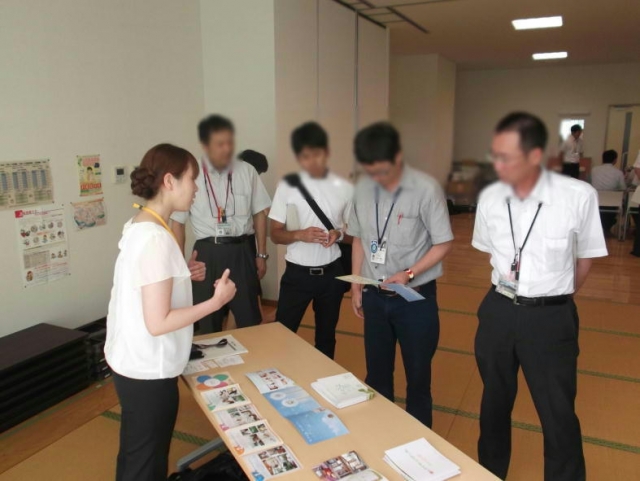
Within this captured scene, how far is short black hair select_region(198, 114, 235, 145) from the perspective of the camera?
0.81 m

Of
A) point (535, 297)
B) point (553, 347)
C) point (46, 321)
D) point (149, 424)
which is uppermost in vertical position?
point (535, 297)

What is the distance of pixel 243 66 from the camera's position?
3.49ft

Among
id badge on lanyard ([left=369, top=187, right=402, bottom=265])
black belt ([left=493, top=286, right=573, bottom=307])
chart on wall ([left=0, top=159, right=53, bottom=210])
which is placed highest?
chart on wall ([left=0, top=159, right=53, bottom=210])

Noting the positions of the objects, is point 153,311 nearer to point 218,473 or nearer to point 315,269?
point 218,473

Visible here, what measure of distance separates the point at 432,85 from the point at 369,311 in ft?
4.46

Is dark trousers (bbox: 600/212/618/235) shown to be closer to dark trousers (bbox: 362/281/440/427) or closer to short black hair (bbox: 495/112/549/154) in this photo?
dark trousers (bbox: 362/281/440/427)

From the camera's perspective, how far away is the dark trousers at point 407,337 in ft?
6.25

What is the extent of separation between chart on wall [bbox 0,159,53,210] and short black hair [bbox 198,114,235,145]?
2.31m

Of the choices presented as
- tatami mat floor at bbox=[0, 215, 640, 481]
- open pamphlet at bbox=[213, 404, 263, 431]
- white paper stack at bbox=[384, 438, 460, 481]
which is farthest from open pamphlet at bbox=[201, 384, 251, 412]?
tatami mat floor at bbox=[0, 215, 640, 481]

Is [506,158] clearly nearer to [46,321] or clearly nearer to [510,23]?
[510,23]

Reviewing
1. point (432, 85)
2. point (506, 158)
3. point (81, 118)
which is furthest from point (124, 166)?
point (506, 158)

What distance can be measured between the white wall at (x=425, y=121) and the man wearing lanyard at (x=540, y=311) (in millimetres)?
749

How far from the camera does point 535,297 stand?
161cm

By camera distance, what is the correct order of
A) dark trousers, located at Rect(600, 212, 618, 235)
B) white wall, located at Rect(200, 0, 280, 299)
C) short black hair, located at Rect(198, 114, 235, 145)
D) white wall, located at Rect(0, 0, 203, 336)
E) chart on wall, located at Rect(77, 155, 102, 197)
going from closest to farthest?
short black hair, located at Rect(198, 114, 235, 145) < white wall, located at Rect(200, 0, 280, 299) < white wall, located at Rect(0, 0, 203, 336) < chart on wall, located at Rect(77, 155, 102, 197) < dark trousers, located at Rect(600, 212, 618, 235)
